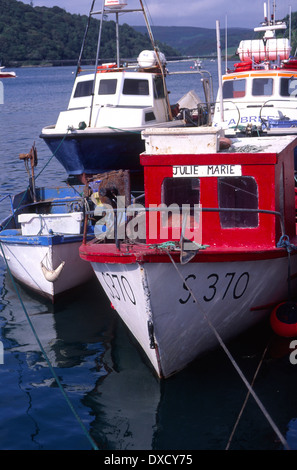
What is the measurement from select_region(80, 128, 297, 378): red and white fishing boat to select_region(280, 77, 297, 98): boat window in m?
9.55

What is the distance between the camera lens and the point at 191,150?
8461 mm

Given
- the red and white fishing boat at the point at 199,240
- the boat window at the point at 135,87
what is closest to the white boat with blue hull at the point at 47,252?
the red and white fishing boat at the point at 199,240

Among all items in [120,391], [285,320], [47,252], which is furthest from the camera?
[47,252]

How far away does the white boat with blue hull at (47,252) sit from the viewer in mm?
10875

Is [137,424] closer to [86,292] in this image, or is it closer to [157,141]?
[157,141]

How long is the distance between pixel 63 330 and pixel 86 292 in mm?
1595

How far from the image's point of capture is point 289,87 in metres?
17.9

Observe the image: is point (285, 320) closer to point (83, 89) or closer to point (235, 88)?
point (235, 88)

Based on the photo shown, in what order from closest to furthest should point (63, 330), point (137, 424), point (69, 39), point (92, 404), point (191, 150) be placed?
point (137, 424), point (92, 404), point (191, 150), point (63, 330), point (69, 39)

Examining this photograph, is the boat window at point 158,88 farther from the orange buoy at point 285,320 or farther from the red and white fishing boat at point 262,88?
the orange buoy at point 285,320

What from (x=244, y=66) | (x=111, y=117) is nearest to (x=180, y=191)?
(x=111, y=117)

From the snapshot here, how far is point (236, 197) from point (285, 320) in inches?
76.4
